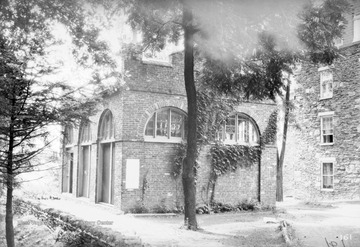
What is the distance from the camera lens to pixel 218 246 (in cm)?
971

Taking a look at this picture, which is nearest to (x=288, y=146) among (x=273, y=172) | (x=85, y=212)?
(x=273, y=172)

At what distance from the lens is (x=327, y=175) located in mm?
25484

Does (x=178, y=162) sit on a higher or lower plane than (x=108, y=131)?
lower

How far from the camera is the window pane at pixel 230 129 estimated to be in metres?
18.8

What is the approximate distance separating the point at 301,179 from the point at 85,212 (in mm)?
15814

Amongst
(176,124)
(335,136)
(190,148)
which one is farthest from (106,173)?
(335,136)

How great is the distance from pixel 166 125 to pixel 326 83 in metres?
12.7

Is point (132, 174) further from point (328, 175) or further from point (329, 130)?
point (329, 130)

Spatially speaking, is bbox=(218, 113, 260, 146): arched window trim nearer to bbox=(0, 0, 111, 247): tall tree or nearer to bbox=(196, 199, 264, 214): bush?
bbox=(196, 199, 264, 214): bush

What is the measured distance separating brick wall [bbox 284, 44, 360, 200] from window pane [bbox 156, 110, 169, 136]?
1090cm

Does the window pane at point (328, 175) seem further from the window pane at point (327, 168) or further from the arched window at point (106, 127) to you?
the arched window at point (106, 127)

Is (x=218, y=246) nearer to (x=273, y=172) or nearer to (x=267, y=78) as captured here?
(x=267, y=78)

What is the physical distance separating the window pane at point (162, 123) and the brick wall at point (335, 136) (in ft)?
35.8

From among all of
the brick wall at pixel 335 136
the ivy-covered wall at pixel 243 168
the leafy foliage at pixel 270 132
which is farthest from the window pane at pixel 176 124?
the brick wall at pixel 335 136
